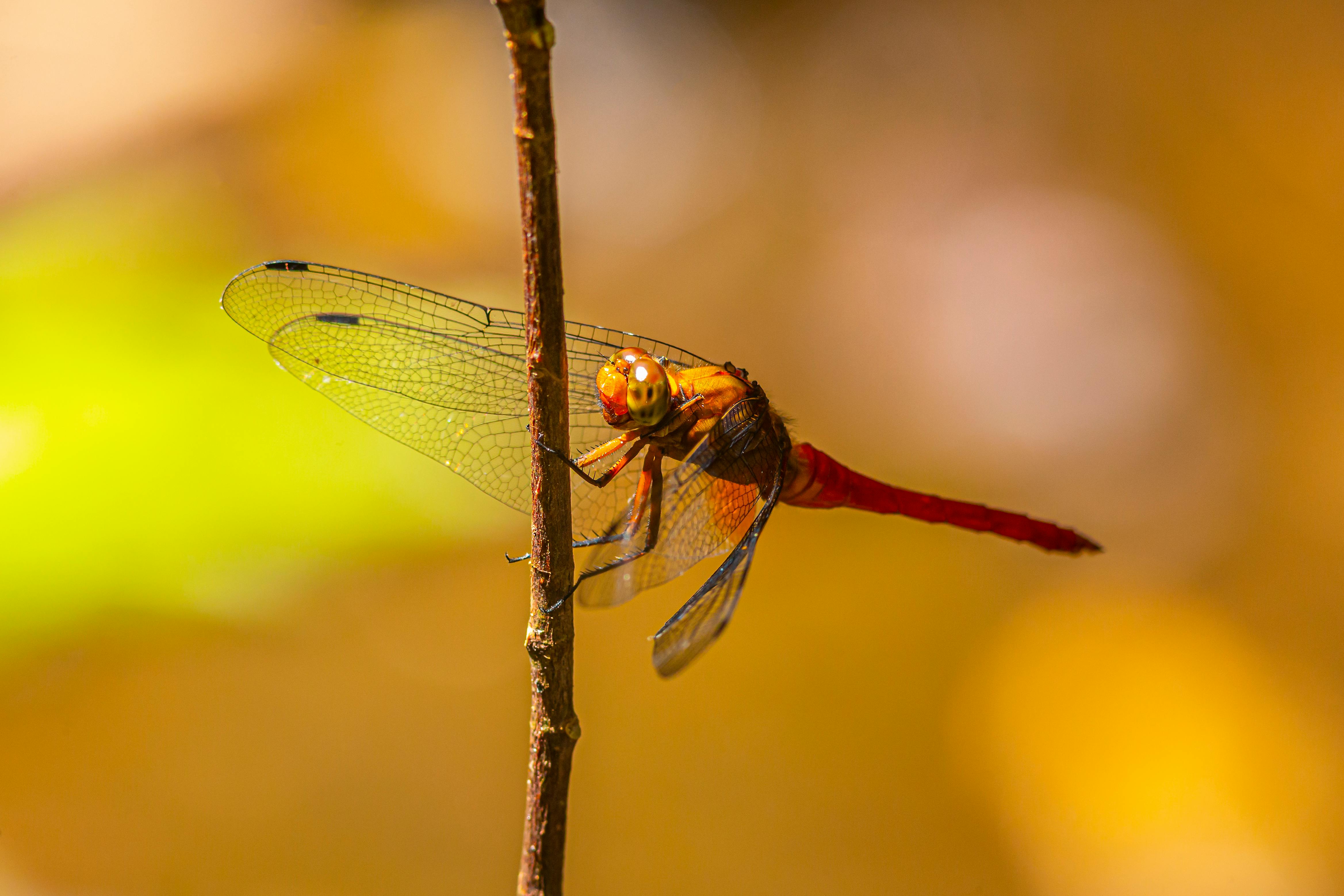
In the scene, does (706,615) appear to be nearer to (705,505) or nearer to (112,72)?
(705,505)

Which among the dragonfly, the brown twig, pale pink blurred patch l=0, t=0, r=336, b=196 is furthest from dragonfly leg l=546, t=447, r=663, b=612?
pale pink blurred patch l=0, t=0, r=336, b=196

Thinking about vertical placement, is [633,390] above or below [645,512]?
above

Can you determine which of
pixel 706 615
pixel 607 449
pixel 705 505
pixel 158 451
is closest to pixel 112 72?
pixel 158 451

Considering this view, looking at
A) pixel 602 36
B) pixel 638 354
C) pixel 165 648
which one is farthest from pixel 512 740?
pixel 602 36

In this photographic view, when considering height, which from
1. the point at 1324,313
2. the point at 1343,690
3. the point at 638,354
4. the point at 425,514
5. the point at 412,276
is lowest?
the point at 1343,690

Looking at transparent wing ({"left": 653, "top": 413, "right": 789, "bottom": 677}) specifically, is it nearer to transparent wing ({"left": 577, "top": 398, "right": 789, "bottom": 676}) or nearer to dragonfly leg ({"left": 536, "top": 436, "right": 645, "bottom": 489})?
transparent wing ({"left": 577, "top": 398, "right": 789, "bottom": 676})

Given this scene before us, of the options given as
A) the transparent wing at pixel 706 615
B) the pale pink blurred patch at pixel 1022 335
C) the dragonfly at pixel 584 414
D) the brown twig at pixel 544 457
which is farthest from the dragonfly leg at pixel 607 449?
the pale pink blurred patch at pixel 1022 335

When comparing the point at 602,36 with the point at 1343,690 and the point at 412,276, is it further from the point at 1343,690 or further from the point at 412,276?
the point at 1343,690
